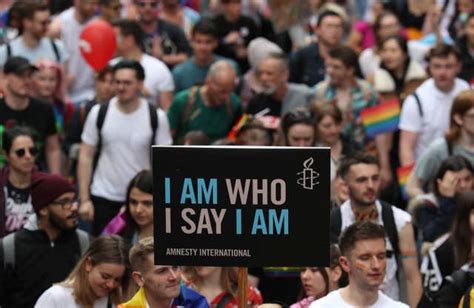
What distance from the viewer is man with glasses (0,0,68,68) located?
14367 mm

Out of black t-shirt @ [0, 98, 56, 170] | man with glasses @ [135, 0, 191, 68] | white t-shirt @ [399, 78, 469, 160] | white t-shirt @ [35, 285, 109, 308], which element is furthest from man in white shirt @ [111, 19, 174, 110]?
white t-shirt @ [35, 285, 109, 308]

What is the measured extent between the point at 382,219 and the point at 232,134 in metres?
3.23

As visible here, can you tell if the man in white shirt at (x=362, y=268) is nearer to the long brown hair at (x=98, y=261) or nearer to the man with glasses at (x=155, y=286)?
the man with glasses at (x=155, y=286)

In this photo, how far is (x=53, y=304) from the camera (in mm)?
8969

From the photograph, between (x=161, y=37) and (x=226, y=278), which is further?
(x=161, y=37)

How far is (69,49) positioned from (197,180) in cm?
827

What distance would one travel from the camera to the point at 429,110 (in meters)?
12.9

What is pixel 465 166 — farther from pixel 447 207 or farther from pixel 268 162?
pixel 268 162

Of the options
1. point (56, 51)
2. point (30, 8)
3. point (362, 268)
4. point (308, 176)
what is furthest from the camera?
point (56, 51)

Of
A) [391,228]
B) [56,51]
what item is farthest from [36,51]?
[391,228]

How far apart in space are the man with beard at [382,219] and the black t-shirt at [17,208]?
90.1 inches

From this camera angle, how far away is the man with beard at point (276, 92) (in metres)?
13.6

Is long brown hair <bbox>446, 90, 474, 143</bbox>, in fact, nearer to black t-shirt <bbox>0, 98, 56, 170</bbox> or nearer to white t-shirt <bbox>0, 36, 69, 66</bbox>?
black t-shirt <bbox>0, 98, 56, 170</bbox>

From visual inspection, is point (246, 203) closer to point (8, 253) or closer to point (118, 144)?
point (8, 253)
